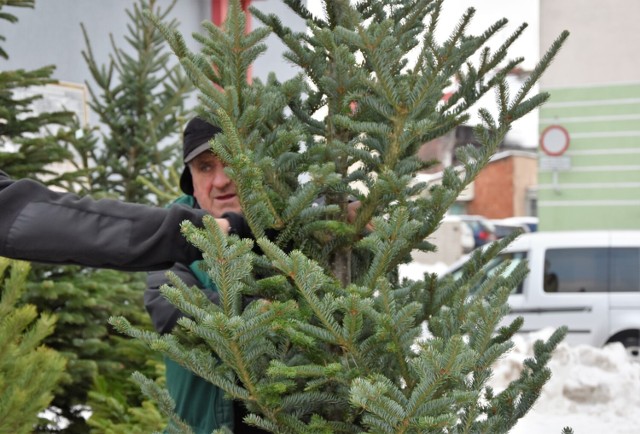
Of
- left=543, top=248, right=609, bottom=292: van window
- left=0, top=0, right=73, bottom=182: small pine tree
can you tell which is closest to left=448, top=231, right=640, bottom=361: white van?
left=543, top=248, right=609, bottom=292: van window

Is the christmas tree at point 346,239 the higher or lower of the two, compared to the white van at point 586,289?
higher

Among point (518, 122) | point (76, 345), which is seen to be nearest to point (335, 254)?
point (518, 122)

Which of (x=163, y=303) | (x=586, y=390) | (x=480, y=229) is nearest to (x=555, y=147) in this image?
(x=586, y=390)

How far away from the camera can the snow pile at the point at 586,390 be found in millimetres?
8344

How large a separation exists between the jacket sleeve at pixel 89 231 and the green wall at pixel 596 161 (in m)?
16.0

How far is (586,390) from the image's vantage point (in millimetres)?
8742

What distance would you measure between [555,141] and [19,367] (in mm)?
14991

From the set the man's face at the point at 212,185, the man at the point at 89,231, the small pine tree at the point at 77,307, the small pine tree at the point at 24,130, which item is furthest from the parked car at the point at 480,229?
the man at the point at 89,231

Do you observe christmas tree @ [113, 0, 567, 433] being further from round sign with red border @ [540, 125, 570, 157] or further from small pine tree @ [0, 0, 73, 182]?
round sign with red border @ [540, 125, 570, 157]

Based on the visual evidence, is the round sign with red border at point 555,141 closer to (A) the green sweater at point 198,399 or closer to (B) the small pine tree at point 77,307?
(B) the small pine tree at point 77,307

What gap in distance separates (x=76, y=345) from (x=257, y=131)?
11.2ft

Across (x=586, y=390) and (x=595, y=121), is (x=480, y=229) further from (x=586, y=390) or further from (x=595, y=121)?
(x=586, y=390)

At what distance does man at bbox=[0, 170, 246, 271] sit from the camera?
1944 mm

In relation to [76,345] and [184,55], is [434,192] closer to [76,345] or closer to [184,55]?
[184,55]
